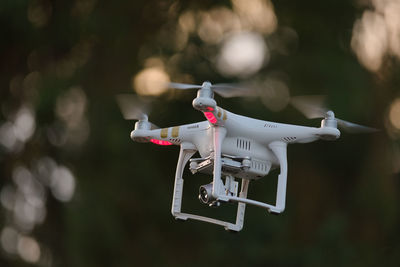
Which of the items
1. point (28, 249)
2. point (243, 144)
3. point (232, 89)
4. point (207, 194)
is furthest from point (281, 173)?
point (28, 249)

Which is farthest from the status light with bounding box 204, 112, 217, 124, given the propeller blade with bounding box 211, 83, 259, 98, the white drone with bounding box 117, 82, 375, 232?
→ the propeller blade with bounding box 211, 83, 259, 98

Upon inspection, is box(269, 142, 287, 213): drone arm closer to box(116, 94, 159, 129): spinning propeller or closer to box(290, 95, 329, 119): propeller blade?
box(290, 95, 329, 119): propeller blade

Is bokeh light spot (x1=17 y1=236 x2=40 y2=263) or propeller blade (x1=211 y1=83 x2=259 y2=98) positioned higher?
propeller blade (x1=211 y1=83 x2=259 y2=98)

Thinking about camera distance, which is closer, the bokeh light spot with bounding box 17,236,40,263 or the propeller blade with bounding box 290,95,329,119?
the propeller blade with bounding box 290,95,329,119

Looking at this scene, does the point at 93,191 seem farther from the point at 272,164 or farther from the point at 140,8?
the point at 272,164

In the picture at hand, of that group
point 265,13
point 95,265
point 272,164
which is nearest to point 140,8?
point 265,13

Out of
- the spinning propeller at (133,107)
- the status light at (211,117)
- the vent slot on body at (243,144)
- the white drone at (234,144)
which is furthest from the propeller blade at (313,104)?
the spinning propeller at (133,107)
